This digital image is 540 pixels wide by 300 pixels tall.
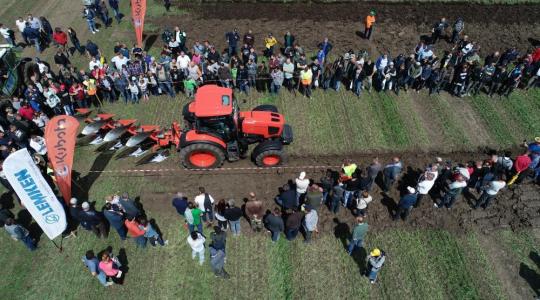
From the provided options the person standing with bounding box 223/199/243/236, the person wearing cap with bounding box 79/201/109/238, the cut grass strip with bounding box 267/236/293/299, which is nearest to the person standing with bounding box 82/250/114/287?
the person wearing cap with bounding box 79/201/109/238

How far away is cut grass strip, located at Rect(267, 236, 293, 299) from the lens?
857cm

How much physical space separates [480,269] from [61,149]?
10553mm

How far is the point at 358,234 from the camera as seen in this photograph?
8555mm

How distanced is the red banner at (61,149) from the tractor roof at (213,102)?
3197mm

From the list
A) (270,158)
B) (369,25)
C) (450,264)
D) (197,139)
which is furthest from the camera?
(369,25)

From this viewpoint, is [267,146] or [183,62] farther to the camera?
[183,62]

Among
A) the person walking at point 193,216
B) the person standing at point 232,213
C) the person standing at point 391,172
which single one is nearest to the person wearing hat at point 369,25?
the person standing at point 391,172

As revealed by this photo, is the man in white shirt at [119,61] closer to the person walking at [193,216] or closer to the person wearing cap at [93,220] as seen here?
the person wearing cap at [93,220]

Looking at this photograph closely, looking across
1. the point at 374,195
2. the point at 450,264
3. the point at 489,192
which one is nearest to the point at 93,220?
the point at 374,195

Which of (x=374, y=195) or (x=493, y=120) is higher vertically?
(x=493, y=120)

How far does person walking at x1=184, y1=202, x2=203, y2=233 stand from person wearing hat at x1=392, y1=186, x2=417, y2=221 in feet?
16.2

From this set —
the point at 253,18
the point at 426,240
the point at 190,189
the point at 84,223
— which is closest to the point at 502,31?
the point at 253,18

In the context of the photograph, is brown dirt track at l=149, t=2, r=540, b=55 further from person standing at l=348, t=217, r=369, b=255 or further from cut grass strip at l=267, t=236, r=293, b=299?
cut grass strip at l=267, t=236, r=293, b=299

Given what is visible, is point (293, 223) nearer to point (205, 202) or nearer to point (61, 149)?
point (205, 202)
